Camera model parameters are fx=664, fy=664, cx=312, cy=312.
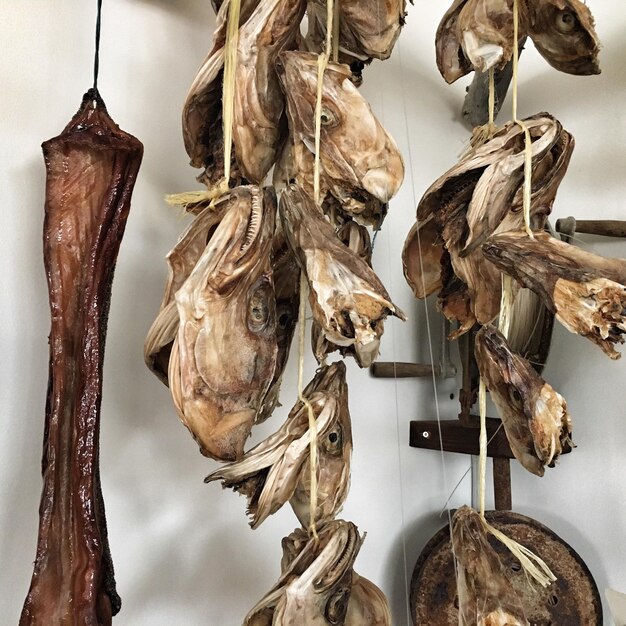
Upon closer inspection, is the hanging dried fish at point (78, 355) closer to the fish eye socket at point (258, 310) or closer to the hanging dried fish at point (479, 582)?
the fish eye socket at point (258, 310)

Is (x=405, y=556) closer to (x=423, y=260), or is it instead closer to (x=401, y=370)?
(x=401, y=370)

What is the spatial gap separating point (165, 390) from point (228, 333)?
25 cm

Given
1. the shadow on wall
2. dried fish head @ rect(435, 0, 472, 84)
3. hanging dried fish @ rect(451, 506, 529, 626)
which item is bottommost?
the shadow on wall

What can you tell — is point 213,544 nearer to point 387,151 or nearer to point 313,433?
point 313,433

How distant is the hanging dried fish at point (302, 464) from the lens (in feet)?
1.70

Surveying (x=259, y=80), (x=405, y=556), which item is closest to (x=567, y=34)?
(x=259, y=80)

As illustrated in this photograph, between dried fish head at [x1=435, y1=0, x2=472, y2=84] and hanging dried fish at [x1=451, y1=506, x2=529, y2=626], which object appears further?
dried fish head at [x1=435, y1=0, x2=472, y2=84]

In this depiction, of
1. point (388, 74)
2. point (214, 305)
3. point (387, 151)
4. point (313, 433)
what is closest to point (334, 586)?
point (313, 433)

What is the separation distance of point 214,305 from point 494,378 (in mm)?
249

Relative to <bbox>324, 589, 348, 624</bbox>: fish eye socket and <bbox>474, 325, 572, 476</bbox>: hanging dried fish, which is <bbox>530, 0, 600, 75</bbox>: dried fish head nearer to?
<bbox>474, 325, 572, 476</bbox>: hanging dried fish

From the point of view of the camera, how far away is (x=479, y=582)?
0.56 metres

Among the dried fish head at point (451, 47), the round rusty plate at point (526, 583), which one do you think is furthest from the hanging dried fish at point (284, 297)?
the round rusty plate at point (526, 583)

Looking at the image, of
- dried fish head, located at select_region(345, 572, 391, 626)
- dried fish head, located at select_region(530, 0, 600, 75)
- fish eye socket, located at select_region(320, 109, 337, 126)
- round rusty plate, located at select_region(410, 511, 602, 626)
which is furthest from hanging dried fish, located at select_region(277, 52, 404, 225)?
round rusty plate, located at select_region(410, 511, 602, 626)

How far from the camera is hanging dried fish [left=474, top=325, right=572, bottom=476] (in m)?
0.52
